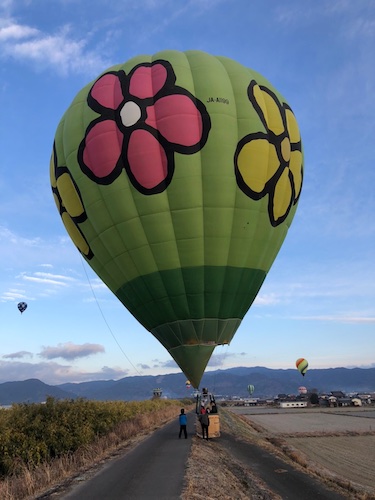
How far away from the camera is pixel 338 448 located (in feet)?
92.9

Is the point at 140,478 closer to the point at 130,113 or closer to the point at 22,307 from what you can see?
the point at 130,113

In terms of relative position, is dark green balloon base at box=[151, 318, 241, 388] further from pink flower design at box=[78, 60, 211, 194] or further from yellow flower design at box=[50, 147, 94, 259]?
pink flower design at box=[78, 60, 211, 194]

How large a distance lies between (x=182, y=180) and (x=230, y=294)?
5369mm

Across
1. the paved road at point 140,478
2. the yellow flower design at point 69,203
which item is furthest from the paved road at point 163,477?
the yellow flower design at point 69,203

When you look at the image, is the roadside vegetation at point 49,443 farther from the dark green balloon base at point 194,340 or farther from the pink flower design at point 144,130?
the pink flower design at point 144,130

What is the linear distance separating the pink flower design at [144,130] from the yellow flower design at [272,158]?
2.16m

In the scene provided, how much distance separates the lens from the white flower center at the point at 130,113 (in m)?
19.1

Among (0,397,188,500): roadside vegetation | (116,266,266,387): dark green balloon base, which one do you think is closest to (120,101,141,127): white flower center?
(116,266,266,387): dark green balloon base

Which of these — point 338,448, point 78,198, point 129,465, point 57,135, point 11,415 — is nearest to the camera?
point 129,465

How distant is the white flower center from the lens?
1911 cm

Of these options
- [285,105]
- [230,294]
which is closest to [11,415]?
[230,294]

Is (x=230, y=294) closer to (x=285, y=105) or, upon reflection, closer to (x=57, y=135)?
(x=285, y=105)

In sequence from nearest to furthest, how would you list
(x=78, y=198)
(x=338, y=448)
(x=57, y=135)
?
(x=78, y=198), (x=57, y=135), (x=338, y=448)

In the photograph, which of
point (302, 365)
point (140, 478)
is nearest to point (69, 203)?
point (140, 478)
